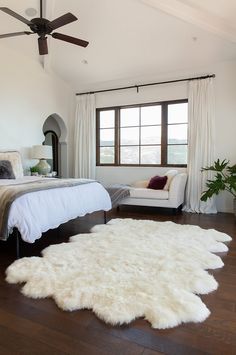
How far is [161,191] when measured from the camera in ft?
16.1

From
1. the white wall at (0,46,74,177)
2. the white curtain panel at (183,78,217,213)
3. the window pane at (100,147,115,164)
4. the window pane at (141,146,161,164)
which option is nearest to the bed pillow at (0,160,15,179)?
the white wall at (0,46,74,177)

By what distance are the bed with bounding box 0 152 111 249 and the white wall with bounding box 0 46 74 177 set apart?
2448 millimetres

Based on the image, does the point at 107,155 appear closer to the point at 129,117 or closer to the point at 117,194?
the point at 129,117

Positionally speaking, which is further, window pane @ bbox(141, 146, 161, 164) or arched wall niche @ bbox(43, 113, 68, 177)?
arched wall niche @ bbox(43, 113, 68, 177)

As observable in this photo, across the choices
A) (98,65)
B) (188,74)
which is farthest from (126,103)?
(188,74)

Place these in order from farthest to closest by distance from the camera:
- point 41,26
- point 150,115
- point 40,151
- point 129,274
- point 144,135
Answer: point 144,135 < point 150,115 < point 40,151 < point 41,26 < point 129,274

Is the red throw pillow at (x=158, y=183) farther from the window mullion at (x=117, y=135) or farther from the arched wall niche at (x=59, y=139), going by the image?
the arched wall niche at (x=59, y=139)

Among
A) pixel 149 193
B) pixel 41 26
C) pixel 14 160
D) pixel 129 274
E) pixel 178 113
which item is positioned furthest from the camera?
pixel 178 113

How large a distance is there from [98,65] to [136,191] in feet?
9.47

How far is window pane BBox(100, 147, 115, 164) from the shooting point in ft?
20.8

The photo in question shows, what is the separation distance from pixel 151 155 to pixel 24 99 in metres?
3.03

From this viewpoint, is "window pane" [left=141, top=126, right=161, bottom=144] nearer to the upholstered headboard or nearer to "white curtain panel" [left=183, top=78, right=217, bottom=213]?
"white curtain panel" [left=183, top=78, right=217, bottom=213]

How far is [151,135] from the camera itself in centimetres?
585

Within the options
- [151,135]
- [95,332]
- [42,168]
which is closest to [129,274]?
[95,332]
